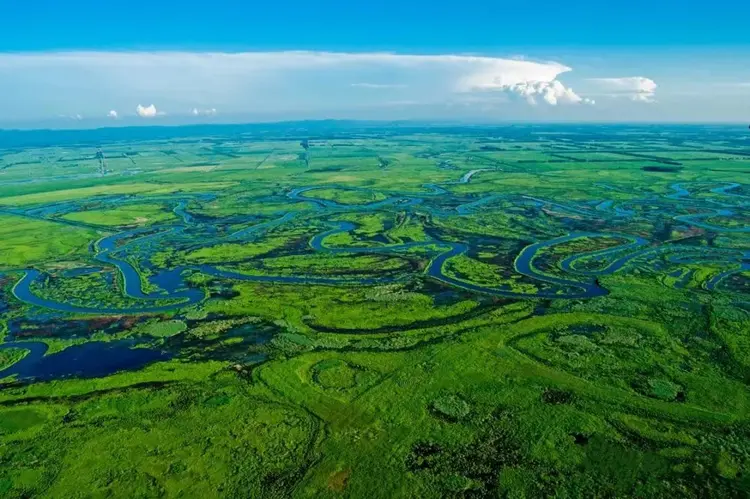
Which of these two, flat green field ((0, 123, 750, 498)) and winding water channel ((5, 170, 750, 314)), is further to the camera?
Result: winding water channel ((5, 170, 750, 314))

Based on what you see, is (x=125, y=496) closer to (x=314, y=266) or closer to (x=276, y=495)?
(x=276, y=495)

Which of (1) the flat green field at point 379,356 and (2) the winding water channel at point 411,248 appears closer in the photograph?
(1) the flat green field at point 379,356

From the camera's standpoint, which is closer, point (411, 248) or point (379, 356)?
point (379, 356)

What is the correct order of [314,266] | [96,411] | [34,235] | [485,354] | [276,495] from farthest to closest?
1. [34,235]
2. [314,266]
3. [485,354]
4. [96,411]
5. [276,495]

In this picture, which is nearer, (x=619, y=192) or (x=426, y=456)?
(x=426, y=456)

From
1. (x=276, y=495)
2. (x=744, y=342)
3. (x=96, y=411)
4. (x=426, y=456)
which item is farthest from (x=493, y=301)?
(x=96, y=411)

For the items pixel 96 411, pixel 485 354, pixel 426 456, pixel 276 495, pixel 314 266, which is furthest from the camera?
pixel 314 266

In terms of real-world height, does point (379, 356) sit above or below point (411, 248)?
above
